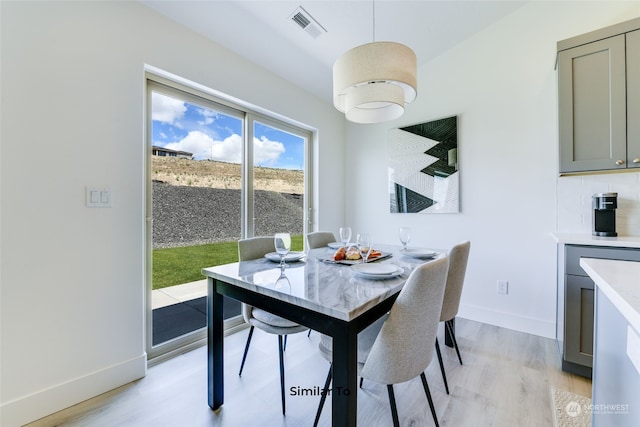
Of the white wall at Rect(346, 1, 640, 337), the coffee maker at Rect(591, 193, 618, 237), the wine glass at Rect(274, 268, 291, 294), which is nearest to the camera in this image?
the wine glass at Rect(274, 268, 291, 294)

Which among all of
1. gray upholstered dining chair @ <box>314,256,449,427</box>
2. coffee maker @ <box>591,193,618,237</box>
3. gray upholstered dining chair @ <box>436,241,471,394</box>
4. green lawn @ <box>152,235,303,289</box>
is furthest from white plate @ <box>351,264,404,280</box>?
coffee maker @ <box>591,193,618,237</box>

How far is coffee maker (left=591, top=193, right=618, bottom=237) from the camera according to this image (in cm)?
191

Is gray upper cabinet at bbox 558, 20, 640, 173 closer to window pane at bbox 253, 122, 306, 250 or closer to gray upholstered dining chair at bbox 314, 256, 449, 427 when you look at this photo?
gray upholstered dining chair at bbox 314, 256, 449, 427

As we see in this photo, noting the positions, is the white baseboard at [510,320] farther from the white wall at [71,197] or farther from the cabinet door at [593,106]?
the white wall at [71,197]

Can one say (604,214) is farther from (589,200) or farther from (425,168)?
(425,168)

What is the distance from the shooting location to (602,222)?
199 centimetres

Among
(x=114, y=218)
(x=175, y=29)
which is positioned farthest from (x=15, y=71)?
(x=175, y=29)

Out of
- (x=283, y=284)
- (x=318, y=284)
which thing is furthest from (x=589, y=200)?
(x=283, y=284)

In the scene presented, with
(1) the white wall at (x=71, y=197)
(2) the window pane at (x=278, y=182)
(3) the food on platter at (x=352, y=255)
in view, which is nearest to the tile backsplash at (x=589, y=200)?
(3) the food on platter at (x=352, y=255)

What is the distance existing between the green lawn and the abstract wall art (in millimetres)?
1961

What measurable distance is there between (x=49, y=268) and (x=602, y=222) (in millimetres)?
3588

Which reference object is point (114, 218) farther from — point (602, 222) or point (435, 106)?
point (602, 222)

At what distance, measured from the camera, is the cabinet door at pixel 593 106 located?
1800 mm

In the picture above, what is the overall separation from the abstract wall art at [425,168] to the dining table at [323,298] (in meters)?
1.24
